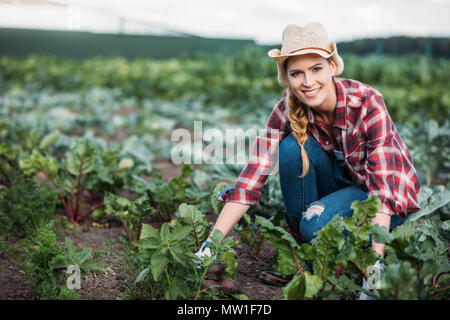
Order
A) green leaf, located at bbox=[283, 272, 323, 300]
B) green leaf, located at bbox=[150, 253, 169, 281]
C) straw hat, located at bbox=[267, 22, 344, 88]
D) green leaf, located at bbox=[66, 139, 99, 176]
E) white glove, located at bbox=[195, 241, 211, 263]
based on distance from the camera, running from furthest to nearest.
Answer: green leaf, located at bbox=[66, 139, 99, 176]
straw hat, located at bbox=[267, 22, 344, 88]
white glove, located at bbox=[195, 241, 211, 263]
green leaf, located at bbox=[150, 253, 169, 281]
green leaf, located at bbox=[283, 272, 323, 300]

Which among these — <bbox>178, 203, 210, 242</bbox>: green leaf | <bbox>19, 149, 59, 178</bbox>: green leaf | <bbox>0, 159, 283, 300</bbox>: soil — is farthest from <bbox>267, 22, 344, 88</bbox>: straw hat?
<bbox>19, 149, 59, 178</bbox>: green leaf

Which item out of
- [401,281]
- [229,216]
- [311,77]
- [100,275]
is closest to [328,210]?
[229,216]

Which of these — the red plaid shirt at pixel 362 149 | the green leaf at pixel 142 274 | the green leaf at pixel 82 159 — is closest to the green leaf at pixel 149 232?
the green leaf at pixel 142 274

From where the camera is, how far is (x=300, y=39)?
1.95 m

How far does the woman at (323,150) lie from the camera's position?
196cm

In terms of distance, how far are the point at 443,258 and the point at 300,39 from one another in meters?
1.02

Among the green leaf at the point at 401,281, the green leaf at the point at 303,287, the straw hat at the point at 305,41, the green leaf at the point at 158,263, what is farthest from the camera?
the straw hat at the point at 305,41

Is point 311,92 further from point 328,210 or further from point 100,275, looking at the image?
point 100,275

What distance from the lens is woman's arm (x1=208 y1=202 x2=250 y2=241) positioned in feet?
6.72

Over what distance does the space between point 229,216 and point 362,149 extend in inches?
26.8

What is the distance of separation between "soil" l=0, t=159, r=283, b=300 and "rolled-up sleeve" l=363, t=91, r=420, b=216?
605 millimetres

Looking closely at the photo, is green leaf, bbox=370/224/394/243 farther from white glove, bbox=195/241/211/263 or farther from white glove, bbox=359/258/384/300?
white glove, bbox=195/241/211/263

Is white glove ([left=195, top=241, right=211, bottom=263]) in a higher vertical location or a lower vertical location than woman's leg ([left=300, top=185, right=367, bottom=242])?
lower

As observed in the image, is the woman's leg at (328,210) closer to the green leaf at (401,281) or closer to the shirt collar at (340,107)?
the shirt collar at (340,107)
